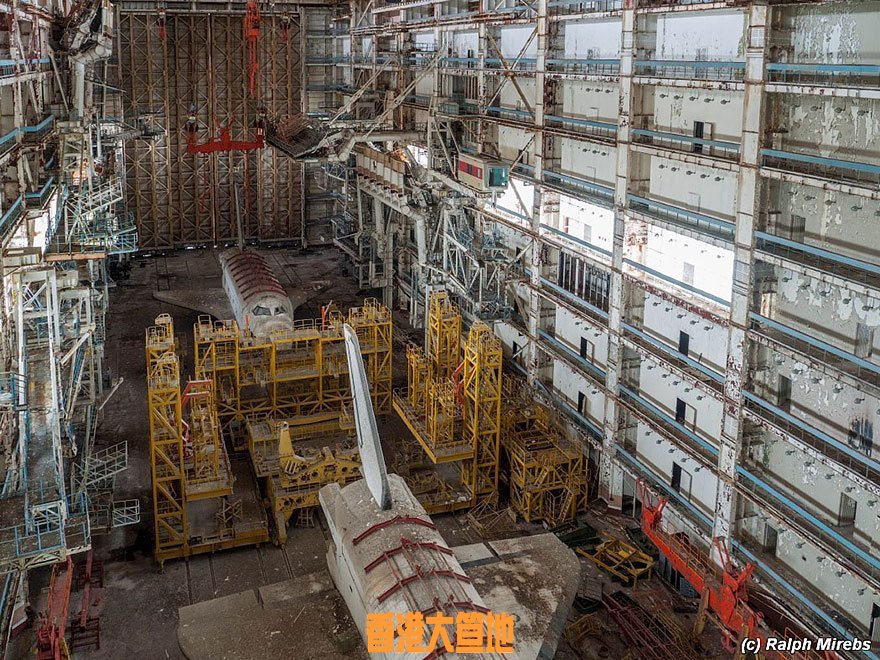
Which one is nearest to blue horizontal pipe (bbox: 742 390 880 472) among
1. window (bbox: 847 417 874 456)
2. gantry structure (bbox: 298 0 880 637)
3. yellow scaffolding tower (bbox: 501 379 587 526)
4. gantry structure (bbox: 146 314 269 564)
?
gantry structure (bbox: 298 0 880 637)

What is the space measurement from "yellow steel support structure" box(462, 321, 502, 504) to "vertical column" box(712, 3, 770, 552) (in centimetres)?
778

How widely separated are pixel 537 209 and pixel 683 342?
8.69 m

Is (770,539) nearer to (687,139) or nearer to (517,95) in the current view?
(687,139)

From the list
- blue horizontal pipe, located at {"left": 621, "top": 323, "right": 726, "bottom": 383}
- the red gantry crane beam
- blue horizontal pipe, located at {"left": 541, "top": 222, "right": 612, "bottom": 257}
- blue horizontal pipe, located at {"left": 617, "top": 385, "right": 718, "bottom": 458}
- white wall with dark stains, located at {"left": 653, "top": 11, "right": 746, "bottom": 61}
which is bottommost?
the red gantry crane beam

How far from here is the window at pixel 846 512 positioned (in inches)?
799

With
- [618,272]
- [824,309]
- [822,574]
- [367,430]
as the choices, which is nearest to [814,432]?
[824,309]

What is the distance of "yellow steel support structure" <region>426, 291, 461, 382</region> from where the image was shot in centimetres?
3147

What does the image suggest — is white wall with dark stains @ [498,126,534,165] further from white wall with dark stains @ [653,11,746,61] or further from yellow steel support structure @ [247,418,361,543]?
yellow steel support structure @ [247,418,361,543]

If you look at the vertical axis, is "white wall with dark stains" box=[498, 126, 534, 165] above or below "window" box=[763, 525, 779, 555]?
above

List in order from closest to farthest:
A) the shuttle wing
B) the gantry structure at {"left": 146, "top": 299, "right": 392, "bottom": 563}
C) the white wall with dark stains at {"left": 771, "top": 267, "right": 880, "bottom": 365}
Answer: the shuttle wing → the white wall with dark stains at {"left": 771, "top": 267, "right": 880, "bottom": 365} → the gantry structure at {"left": 146, "top": 299, "right": 392, "bottom": 563}

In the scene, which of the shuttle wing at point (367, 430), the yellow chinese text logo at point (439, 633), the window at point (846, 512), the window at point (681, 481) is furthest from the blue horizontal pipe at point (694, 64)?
the yellow chinese text logo at point (439, 633)

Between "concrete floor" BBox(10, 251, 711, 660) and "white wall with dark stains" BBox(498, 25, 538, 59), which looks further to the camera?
"white wall with dark stains" BBox(498, 25, 538, 59)

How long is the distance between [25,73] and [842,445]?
23600 millimetres

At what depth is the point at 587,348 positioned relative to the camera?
101 ft
